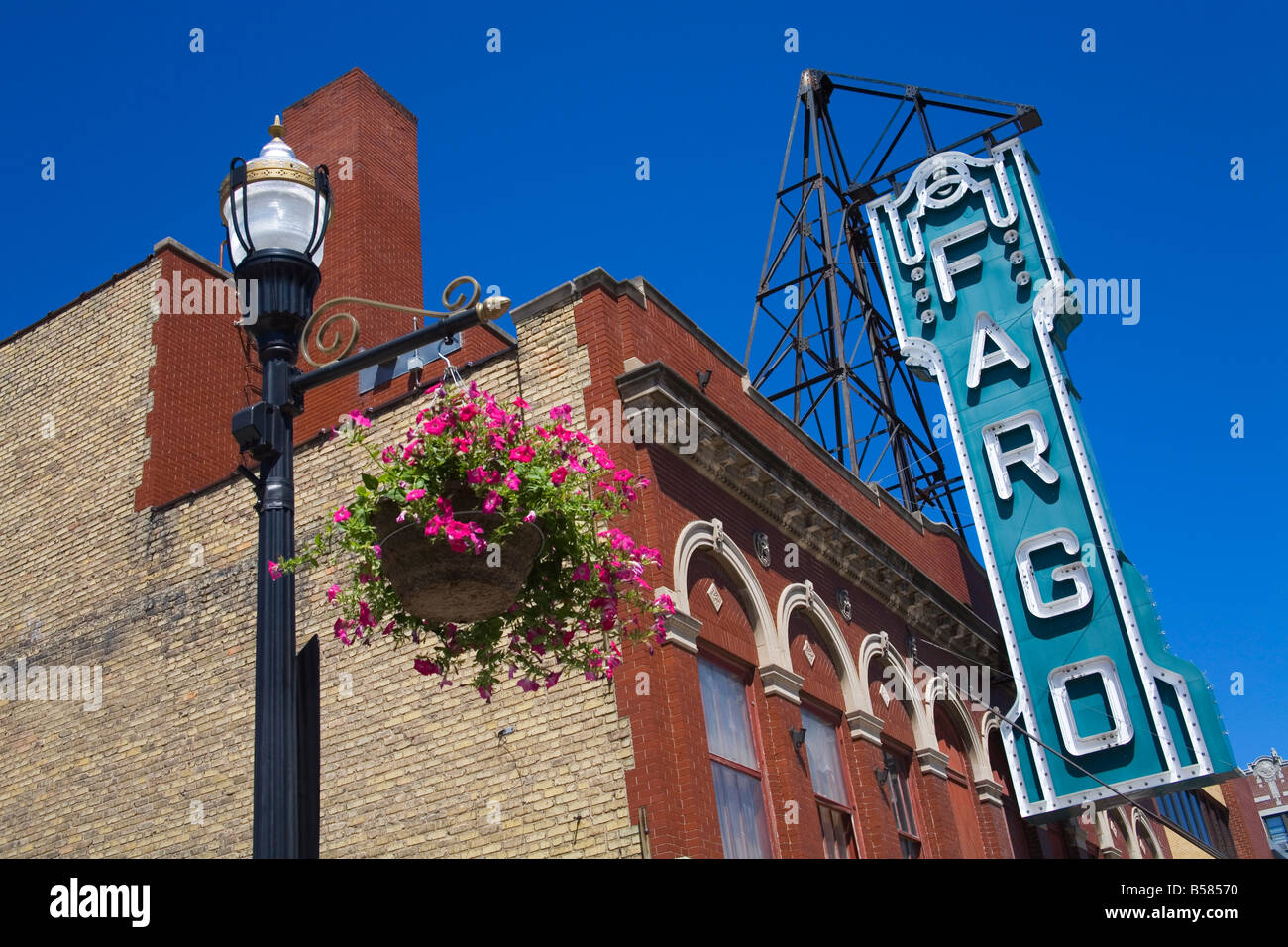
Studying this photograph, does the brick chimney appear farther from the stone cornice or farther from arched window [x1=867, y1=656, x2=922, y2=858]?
arched window [x1=867, y1=656, x2=922, y2=858]

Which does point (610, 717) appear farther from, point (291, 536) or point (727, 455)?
point (291, 536)

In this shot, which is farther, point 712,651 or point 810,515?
point 810,515

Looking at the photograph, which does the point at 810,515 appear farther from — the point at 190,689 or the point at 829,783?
the point at 190,689

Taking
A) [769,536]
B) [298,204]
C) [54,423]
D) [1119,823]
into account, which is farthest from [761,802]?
[1119,823]

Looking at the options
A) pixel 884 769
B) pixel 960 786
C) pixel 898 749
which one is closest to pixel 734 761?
pixel 884 769

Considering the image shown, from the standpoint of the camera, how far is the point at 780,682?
14234 mm

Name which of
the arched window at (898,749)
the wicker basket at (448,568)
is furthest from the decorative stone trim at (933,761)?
the wicker basket at (448,568)

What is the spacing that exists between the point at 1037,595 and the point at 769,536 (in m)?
5.69

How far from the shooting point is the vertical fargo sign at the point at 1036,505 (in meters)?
18.1

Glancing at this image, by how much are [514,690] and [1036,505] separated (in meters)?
9.85

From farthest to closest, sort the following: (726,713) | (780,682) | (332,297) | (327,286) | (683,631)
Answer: (332,297) → (327,286) → (780,682) → (726,713) → (683,631)

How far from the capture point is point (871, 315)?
25203mm

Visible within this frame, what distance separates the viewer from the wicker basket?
6469 millimetres

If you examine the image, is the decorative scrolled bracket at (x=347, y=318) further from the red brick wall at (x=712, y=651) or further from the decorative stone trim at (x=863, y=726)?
the decorative stone trim at (x=863, y=726)
